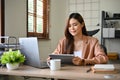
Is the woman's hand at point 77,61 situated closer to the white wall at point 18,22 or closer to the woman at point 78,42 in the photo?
the woman at point 78,42

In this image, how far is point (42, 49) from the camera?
3.77 m

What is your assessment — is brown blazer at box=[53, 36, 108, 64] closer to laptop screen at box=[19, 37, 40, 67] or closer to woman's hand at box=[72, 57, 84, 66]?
woman's hand at box=[72, 57, 84, 66]

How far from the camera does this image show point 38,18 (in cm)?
385

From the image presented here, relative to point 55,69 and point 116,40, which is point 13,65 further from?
point 116,40

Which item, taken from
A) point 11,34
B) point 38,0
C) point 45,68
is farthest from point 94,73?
point 38,0

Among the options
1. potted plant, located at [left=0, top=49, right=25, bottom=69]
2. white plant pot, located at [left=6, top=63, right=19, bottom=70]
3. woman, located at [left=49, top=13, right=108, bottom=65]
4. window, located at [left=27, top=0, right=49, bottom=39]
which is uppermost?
window, located at [left=27, top=0, right=49, bottom=39]

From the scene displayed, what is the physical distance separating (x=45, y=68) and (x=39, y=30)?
230 cm

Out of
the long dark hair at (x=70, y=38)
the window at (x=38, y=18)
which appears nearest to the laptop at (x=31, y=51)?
the long dark hair at (x=70, y=38)

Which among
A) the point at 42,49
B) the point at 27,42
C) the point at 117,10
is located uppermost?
the point at 117,10

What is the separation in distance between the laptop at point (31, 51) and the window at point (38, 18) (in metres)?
1.53

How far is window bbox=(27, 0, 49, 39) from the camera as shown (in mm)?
3510

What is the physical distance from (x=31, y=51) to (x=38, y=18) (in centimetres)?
220

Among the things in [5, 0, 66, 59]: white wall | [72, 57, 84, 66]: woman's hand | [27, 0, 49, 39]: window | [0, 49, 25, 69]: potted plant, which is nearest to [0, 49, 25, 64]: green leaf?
[0, 49, 25, 69]: potted plant

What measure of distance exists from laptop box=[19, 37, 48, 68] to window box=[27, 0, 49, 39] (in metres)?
1.53
